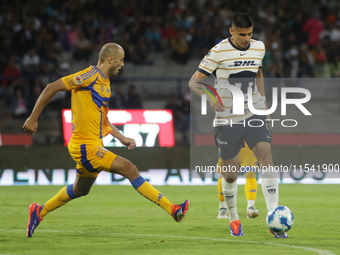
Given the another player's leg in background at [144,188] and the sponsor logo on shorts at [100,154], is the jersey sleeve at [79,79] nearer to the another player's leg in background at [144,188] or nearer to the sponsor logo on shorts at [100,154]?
the sponsor logo on shorts at [100,154]

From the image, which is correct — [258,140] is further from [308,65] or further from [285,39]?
[285,39]

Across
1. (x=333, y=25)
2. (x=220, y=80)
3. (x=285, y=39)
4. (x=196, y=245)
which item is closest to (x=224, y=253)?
(x=196, y=245)

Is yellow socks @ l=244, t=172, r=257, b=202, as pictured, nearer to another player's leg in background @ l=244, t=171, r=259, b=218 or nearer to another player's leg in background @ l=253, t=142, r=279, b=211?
another player's leg in background @ l=244, t=171, r=259, b=218

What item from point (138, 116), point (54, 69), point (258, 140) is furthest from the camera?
point (54, 69)

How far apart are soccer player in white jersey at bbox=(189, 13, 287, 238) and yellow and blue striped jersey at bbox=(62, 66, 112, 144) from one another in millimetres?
1000

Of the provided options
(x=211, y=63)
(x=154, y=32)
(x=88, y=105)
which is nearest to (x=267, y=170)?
(x=211, y=63)

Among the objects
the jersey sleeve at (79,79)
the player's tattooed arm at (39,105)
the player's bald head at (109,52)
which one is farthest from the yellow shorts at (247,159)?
the player's tattooed arm at (39,105)

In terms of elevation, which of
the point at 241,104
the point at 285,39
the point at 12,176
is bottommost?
the point at 12,176

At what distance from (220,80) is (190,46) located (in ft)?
35.3

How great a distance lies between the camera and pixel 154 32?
1641 cm

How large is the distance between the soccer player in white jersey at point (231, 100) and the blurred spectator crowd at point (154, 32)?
29.4 feet

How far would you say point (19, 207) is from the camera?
26.7ft

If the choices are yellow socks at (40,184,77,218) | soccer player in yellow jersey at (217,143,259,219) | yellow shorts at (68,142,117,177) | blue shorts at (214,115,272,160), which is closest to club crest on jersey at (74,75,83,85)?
yellow shorts at (68,142,117,177)

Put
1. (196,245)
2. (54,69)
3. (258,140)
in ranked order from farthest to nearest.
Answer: (54,69) < (258,140) < (196,245)
